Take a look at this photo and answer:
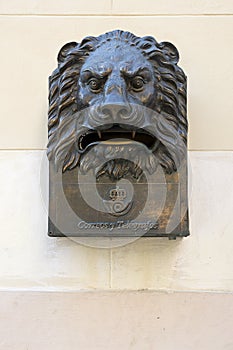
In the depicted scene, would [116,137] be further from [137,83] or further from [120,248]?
[120,248]

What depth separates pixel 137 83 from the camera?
106 cm

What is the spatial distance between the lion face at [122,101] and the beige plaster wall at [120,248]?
0.11m

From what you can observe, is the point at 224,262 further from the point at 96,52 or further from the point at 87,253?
the point at 96,52

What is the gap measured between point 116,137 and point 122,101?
8cm

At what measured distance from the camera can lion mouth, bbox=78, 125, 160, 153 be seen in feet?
3.45

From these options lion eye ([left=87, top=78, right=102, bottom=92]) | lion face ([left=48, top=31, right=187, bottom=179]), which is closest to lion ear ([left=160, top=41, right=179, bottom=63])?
lion face ([left=48, top=31, right=187, bottom=179])

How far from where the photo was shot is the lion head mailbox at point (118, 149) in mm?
1062

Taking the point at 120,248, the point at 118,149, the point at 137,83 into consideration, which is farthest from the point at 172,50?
the point at 120,248

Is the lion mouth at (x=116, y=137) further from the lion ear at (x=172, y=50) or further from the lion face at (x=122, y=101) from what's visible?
the lion ear at (x=172, y=50)

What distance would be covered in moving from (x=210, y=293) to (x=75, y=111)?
1.41 feet

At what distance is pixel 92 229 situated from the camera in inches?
42.1

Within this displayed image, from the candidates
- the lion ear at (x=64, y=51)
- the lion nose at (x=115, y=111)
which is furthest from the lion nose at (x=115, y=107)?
the lion ear at (x=64, y=51)

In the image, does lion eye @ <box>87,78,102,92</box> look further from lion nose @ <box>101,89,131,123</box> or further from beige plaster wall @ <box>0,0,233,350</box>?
beige plaster wall @ <box>0,0,233,350</box>

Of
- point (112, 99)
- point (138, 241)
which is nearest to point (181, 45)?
point (112, 99)
